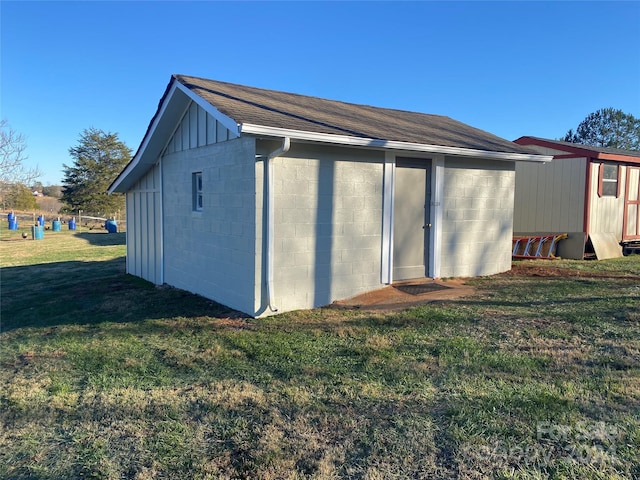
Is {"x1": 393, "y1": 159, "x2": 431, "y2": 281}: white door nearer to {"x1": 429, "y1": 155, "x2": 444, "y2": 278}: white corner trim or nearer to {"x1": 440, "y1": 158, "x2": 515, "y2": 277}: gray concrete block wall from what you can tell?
{"x1": 429, "y1": 155, "x2": 444, "y2": 278}: white corner trim

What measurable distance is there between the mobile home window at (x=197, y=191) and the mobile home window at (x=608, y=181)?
1057 cm

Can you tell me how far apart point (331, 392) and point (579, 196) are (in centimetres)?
1118

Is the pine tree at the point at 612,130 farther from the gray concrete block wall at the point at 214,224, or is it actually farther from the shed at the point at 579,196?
the gray concrete block wall at the point at 214,224

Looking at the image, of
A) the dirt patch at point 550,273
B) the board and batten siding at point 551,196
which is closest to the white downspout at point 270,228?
the dirt patch at point 550,273

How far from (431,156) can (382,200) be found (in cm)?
139

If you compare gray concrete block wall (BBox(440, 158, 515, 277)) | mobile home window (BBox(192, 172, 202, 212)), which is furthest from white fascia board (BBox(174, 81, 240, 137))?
gray concrete block wall (BBox(440, 158, 515, 277))

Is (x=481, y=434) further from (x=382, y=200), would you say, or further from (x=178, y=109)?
(x=178, y=109)

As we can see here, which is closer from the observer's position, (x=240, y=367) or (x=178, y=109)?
(x=240, y=367)

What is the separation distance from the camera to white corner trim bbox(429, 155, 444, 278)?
339 inches

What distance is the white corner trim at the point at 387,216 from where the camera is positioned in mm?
7945

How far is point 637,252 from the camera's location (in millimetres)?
14070

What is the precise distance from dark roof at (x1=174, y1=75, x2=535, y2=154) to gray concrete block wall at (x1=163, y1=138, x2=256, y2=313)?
0.59 m

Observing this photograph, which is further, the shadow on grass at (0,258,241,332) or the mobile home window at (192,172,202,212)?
the mobile home window at (192,172,202,212)

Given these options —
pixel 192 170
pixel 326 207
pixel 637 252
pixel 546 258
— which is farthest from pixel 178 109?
pixel 637 252
